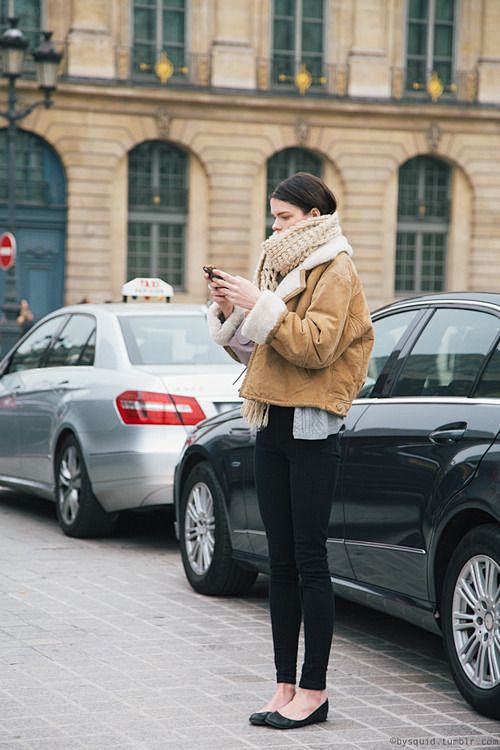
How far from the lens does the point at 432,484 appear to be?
5.59m

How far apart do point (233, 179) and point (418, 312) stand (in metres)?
32.7

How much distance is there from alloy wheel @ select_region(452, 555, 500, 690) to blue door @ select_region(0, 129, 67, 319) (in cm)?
3150

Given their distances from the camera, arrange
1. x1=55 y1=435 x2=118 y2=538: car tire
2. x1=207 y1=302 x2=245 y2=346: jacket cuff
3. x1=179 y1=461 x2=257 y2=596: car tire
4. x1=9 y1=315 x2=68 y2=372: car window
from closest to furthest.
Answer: x1=207 y1=302 x2=245 y2=346: jacket cuff < x1=179 y1=461 x2=257 y2=596: car tire < x1=55 y1=435 x2=118 y2=538: car tire < x1=9 y1=315 x2=68 y2=372: car window

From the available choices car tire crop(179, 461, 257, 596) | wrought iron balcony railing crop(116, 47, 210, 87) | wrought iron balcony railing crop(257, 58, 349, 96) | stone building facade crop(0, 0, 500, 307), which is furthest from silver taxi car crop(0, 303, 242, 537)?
wrought iron balcony railing crop(257, 58, 349, 96)

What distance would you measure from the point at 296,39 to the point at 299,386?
116ft

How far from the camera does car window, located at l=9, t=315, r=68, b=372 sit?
1091 centimetres

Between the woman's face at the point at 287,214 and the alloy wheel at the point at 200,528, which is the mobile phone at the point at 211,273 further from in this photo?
the alloy wheel at the point at 200,528

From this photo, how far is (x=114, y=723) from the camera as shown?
5.01 meters

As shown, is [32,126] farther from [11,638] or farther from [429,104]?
[11,638]

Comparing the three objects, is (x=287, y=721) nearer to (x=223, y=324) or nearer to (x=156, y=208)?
(x=223, y=324)

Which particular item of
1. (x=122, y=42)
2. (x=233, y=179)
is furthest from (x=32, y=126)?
(x=233, y=179)

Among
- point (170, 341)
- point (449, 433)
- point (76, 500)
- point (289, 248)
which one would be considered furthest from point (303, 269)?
point (76, 500)

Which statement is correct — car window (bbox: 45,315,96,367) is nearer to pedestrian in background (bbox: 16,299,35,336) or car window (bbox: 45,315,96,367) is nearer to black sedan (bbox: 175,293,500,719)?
black sedan (bbox: 175,293,500,719)

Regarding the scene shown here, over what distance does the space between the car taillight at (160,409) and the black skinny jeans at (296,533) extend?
407cm
